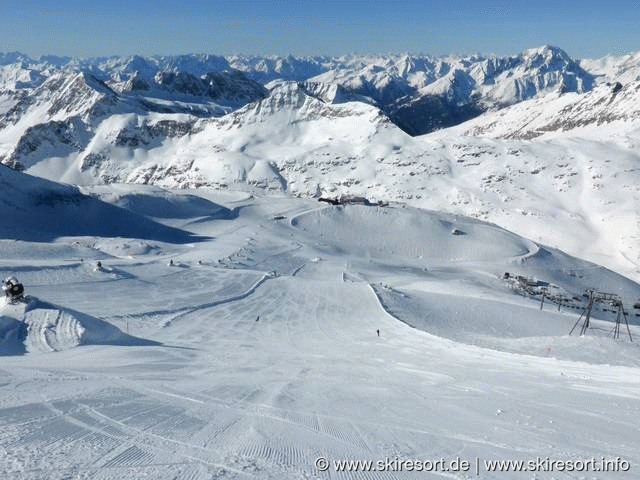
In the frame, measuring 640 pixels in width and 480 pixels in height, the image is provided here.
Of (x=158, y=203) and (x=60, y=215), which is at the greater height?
(x=158, y=203)

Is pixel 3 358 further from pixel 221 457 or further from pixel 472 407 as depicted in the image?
pixel 472 407

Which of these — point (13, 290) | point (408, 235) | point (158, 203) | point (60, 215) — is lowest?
point (13, 290)

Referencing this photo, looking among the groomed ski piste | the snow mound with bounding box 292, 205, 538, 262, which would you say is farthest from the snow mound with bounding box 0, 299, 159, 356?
the snow mound with bounding box 292, 205, 538, 262

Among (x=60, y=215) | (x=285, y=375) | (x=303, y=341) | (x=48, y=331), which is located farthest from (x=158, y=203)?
(x=285, y=375)

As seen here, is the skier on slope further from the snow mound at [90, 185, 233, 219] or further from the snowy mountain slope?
the snow mound at [90, 185, 233, 219]

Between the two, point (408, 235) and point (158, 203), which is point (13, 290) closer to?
point (408, 235)
